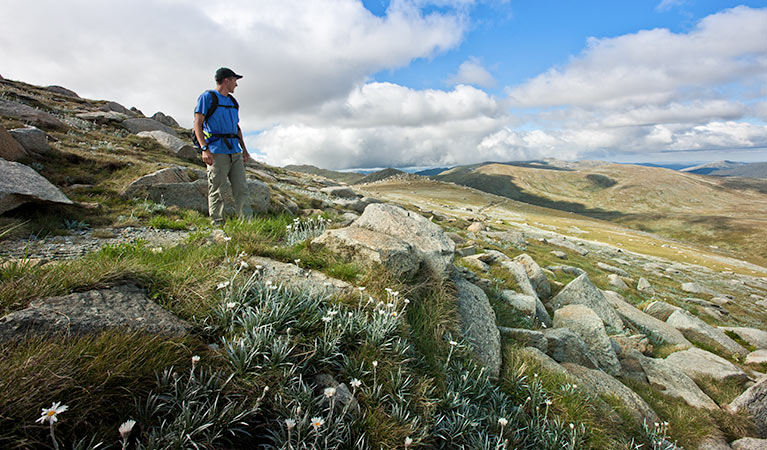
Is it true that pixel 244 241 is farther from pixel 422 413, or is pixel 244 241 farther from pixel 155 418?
pixel 422 413

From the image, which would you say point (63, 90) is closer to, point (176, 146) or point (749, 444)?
point (176, 146)

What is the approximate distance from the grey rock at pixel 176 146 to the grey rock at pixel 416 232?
69.9 feet

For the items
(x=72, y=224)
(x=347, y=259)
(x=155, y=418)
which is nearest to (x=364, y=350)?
(x=155, y=418)

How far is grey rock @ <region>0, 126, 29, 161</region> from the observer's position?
9.80 metres

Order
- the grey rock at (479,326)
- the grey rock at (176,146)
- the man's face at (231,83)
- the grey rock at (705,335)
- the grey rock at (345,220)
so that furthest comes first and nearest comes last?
the grey rock at (176,146) < the grey rock at (705,335) < the grey rock at (345,220) < the man's face at (231,83) < the grey rock at (479,326)

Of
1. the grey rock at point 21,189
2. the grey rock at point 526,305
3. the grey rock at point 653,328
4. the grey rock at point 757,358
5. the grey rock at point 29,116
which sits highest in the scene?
the grey rock at point 29,116

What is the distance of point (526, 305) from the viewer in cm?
821

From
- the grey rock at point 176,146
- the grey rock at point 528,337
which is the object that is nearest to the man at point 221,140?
the grey rock at point 528,337

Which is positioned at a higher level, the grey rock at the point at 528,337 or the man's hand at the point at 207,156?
the man's hand at the point at 207,156

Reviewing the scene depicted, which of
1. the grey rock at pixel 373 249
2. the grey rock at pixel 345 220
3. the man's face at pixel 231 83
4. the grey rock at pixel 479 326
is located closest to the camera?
the grey rock at pixel 479 326

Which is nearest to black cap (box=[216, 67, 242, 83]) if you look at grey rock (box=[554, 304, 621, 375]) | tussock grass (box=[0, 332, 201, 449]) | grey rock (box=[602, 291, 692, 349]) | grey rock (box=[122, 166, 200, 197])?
grey rock (box=[122, 166, 200, 197])

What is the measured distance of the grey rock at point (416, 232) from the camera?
6367 millimetres

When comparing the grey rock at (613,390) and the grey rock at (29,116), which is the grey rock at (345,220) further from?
the grey rock at (29,116)

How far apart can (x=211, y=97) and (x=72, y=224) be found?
4665mm
